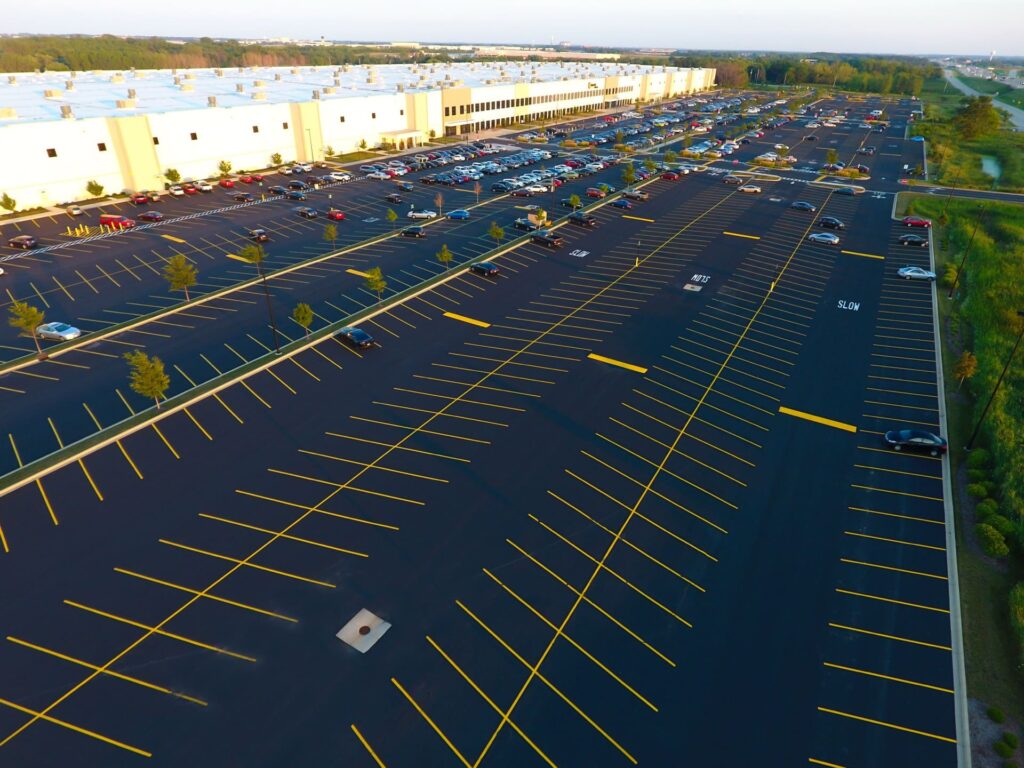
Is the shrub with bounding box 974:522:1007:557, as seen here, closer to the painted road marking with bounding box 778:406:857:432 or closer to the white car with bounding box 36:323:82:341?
the painted road marking with bounding box 778:406:857:432

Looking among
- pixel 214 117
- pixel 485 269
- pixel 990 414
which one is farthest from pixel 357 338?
pixel 214 117

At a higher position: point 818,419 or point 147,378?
point 147,378

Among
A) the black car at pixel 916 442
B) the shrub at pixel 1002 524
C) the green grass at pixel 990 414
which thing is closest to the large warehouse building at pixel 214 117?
the black car at pixel 916 442

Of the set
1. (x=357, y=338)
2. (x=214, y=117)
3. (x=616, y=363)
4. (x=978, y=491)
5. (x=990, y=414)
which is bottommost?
(x=978, y=491)

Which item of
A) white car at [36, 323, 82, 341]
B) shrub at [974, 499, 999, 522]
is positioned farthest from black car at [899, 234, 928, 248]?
white car at [36, 323, 82, 341]

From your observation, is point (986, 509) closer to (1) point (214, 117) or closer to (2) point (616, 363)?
(2) point (616, 363)
